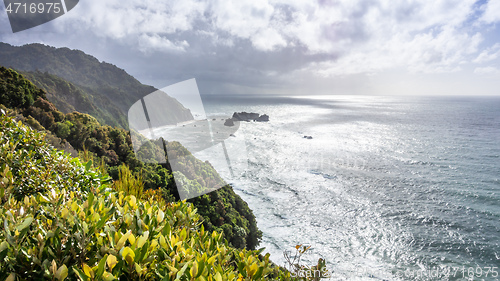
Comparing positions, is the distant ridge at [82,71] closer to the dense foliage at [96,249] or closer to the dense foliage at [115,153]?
the dense foliage at [115,153]

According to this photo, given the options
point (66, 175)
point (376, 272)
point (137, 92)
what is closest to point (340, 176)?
point (376, 272)

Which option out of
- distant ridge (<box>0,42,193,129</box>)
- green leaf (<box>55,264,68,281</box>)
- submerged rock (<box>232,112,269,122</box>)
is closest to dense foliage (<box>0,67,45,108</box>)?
green leaf (<box>55,264,68,281</box>)

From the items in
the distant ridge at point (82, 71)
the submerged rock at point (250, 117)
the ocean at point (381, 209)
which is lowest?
the ocean at point (381, 209)

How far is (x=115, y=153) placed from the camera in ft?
26.4

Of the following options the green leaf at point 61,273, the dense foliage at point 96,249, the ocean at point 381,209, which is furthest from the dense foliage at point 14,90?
the green leaf at point 61,273

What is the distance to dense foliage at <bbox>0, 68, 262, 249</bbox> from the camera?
7109mm

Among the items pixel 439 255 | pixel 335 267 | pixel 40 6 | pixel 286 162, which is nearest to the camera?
pixel 40 6

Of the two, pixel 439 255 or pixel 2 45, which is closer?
pixel 439 255

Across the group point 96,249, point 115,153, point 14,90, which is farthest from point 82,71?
point 96,249

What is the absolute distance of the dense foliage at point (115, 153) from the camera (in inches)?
280

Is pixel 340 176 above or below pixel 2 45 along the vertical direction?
below

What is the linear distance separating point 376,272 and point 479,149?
152 feet

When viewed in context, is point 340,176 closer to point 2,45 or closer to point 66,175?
point 66,175

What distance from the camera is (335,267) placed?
44.6 feet
